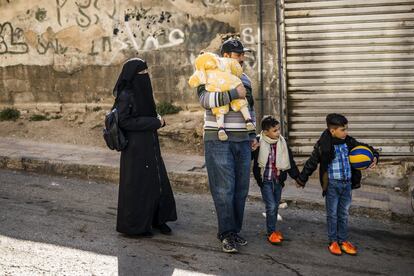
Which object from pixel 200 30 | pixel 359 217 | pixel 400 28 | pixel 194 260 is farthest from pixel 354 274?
pixel 200 30

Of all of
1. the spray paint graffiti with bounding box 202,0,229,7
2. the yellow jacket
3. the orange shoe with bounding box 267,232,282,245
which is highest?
the spray paint graffiti with bounding box 202,0,229,7

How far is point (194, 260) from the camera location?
4676 millimetres

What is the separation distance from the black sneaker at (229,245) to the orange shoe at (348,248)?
3.40 ft

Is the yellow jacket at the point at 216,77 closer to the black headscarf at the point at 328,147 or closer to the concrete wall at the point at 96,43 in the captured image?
the black headscarf at the point at 328,147

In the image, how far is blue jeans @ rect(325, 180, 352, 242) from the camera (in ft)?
16.4

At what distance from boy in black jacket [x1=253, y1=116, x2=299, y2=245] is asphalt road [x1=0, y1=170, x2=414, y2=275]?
0.37 meters

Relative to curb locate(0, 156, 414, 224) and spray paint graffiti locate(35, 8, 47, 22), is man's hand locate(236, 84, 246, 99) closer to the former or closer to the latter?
curb locate(0, 156, 414, 224)

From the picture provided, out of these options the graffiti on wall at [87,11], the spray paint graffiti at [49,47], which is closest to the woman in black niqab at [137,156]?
the graffiti on wall at [87,11]

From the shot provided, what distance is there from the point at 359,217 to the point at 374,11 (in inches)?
130

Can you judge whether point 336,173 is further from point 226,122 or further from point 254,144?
point 226,122

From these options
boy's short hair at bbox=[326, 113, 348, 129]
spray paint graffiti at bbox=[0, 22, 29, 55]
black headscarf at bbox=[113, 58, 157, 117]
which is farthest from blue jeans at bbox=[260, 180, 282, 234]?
spray paint graffiti at bbox=[0, 22, 29, 55]

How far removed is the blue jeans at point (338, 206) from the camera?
500cm

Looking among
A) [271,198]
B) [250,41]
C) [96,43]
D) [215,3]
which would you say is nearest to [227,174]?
[271,198]

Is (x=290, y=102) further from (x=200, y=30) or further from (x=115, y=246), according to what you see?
(x=115, y=246)
